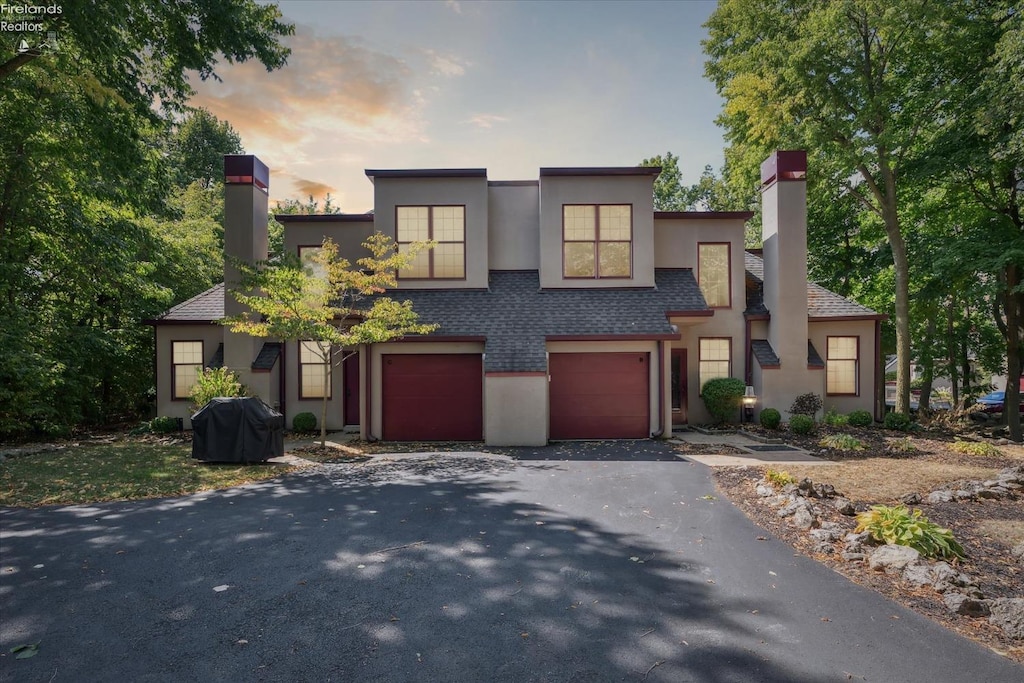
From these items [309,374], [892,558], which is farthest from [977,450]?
[309,374]

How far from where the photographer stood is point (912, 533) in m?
5.19

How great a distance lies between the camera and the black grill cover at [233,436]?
1017cm

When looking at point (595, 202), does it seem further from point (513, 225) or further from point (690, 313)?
point (690, 313)

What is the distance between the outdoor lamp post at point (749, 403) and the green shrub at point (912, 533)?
9491mm

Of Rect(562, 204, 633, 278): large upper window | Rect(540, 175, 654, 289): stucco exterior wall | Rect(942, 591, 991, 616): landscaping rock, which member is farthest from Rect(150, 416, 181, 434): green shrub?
Rect(942, 591, 991, 616): landscaping rock

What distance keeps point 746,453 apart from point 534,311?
6.17m

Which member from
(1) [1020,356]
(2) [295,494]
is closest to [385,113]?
(2) [295,494]

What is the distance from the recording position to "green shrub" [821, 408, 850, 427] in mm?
14398

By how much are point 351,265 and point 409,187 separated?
312 cm

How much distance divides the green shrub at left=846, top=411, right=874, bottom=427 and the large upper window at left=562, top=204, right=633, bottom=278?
7.79 m

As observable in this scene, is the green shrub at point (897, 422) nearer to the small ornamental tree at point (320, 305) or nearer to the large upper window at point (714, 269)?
the large upper window at point (714, 269)

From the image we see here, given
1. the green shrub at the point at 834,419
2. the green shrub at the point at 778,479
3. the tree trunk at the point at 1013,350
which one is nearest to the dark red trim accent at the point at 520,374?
the green shrub at the point at 778,479

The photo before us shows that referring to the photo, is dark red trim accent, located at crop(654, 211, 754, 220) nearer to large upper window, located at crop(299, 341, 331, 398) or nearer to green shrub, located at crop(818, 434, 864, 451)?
green shrub, located at crop(818, 434, 864, 451)

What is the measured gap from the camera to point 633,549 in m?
5.50
